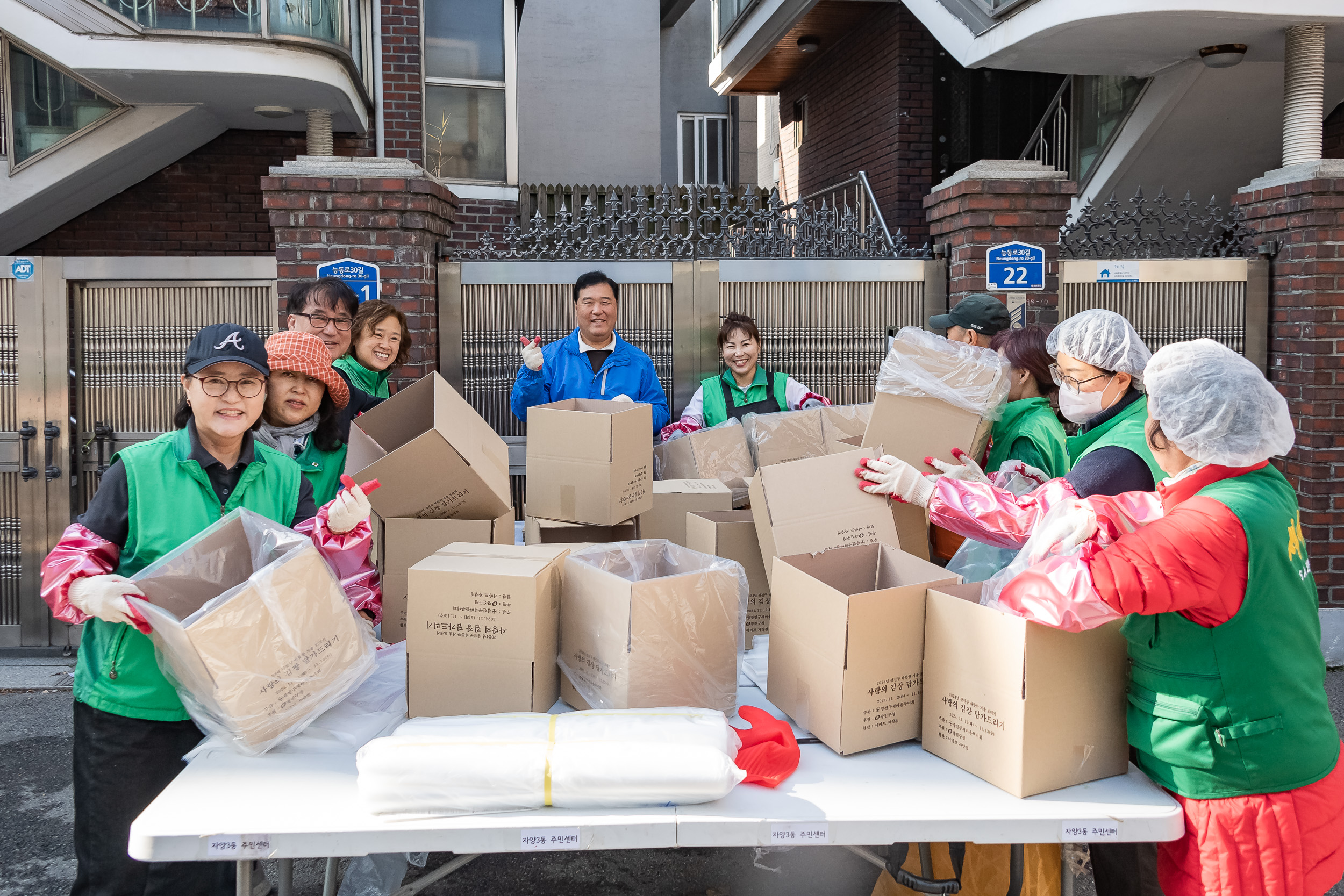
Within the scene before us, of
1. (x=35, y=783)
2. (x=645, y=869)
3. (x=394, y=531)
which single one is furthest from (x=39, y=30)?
(x=645, y=869)

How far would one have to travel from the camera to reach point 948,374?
2840mm

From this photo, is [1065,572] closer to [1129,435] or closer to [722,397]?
[1129,435]

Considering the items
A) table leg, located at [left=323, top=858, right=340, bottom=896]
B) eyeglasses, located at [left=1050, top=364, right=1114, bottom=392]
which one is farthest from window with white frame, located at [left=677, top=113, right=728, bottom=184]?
table leg, located at [left=323, top=858, right=340, bottom=896]

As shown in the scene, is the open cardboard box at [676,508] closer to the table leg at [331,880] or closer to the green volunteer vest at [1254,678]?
the table leg at [331,880]

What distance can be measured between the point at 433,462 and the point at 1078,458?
1.76 metres

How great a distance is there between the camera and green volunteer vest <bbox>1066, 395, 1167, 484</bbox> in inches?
85.3

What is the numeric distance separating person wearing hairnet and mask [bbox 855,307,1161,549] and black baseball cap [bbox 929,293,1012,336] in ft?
2.64

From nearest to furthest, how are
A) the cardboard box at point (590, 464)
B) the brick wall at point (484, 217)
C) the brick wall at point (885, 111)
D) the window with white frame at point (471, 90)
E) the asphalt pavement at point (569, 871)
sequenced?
1. the cardboard box at point (590, 464)
2. the asphalt pavement at point (569, 871)
3. the brick wall at point (484, 217)
4. the window with white frame at point (471, 90)
5. the brick wall at point (885, 111)

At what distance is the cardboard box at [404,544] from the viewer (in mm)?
2615

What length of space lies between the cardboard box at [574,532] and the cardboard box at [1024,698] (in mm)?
1231

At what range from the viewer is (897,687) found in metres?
2.03

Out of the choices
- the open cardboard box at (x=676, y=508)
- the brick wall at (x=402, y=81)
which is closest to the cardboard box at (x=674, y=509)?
the open cardboard box at (x=676, y=508)

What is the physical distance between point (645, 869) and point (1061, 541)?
2.16m

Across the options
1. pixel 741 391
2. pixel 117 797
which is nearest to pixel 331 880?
pixel 117 797
